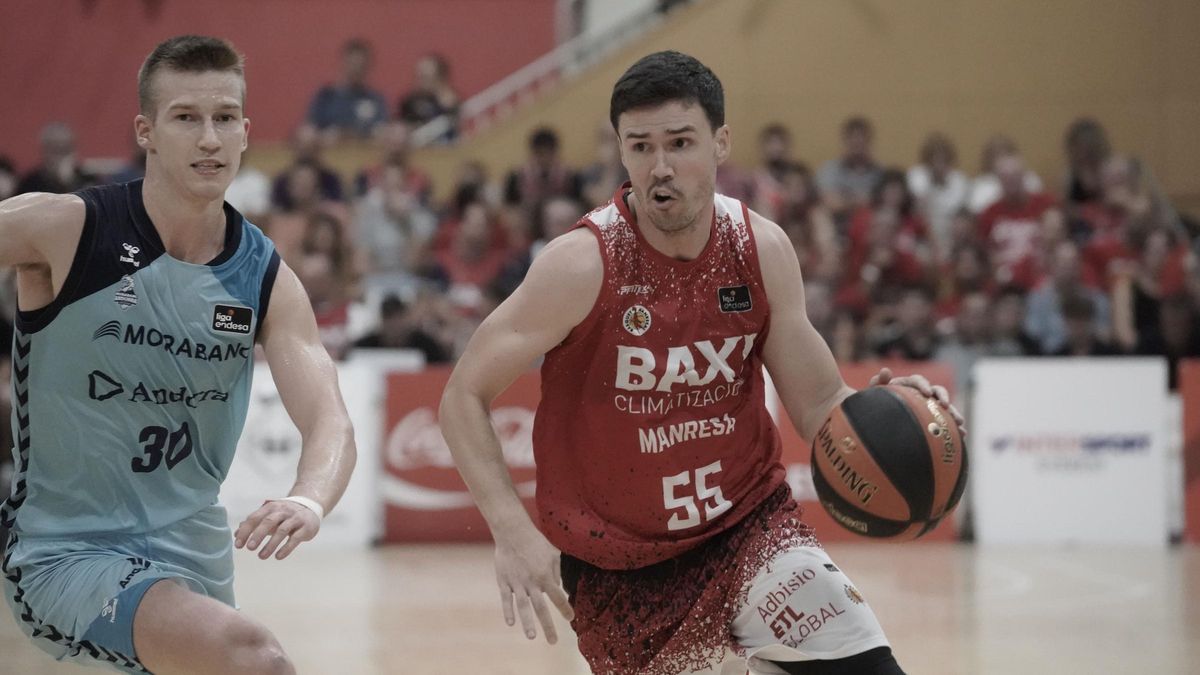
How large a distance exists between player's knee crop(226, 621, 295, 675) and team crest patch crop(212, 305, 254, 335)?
0.90 metres

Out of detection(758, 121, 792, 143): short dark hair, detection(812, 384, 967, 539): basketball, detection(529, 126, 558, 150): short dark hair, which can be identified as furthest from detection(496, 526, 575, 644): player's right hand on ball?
detection(758, 121, 792, 143): short dark hair

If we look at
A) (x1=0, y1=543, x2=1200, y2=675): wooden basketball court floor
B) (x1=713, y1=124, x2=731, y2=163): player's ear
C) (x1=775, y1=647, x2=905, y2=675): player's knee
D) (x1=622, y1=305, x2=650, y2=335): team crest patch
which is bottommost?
(x1=0, y1=543, x2=1200, y2=675): wooden basketball court floor

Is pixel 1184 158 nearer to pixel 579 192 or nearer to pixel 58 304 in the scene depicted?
pixel 579 192

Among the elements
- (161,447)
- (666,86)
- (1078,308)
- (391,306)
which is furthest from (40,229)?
(1078,308)

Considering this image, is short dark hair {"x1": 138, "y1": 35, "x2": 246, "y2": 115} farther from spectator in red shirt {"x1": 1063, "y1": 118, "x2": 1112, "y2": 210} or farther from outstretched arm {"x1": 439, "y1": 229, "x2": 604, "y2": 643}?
spectator in red shirt {"x1": 1063, "y1": 118, "x2": 1112, "y2": 210}

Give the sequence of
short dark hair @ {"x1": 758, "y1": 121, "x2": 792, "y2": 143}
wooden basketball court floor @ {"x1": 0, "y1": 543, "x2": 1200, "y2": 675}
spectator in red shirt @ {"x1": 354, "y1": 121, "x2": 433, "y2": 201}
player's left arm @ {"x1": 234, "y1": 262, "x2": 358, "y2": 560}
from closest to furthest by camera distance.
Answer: player's left arm @ {"x1": 234, "y1": 262, "x2": 358, "y2": 560} → wooden basketball court floor @ {"x1": 0, "y1": 543, "x2": 1200, "y2": 675} → spectator in red shirt @ {"x1": 354, "y1": 121, "x2": 433, "y2": 201} → short dark hair @ {"x1": 758, "y1": 121, "x2": 792, "y2": 143}

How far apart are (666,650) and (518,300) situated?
1.14m

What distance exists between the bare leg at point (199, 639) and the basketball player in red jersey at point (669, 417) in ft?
2.22

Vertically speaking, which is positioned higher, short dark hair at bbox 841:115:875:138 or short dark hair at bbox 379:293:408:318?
short dark hair at bbox 841:115:875:138

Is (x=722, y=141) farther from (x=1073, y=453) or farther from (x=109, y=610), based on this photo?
(x=1073, y=453)

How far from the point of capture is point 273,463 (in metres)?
11.3

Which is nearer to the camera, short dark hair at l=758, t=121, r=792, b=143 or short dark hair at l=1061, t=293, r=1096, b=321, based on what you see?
short dark hair at l=1061, t=293, r=1096, b=321

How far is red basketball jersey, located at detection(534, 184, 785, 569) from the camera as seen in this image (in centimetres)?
443

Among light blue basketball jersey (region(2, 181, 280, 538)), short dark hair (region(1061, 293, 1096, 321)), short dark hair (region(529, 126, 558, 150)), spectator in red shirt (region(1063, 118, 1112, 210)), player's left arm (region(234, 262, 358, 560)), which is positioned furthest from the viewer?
spectator in red shirt (region(1063, 118, 1112, 210))
